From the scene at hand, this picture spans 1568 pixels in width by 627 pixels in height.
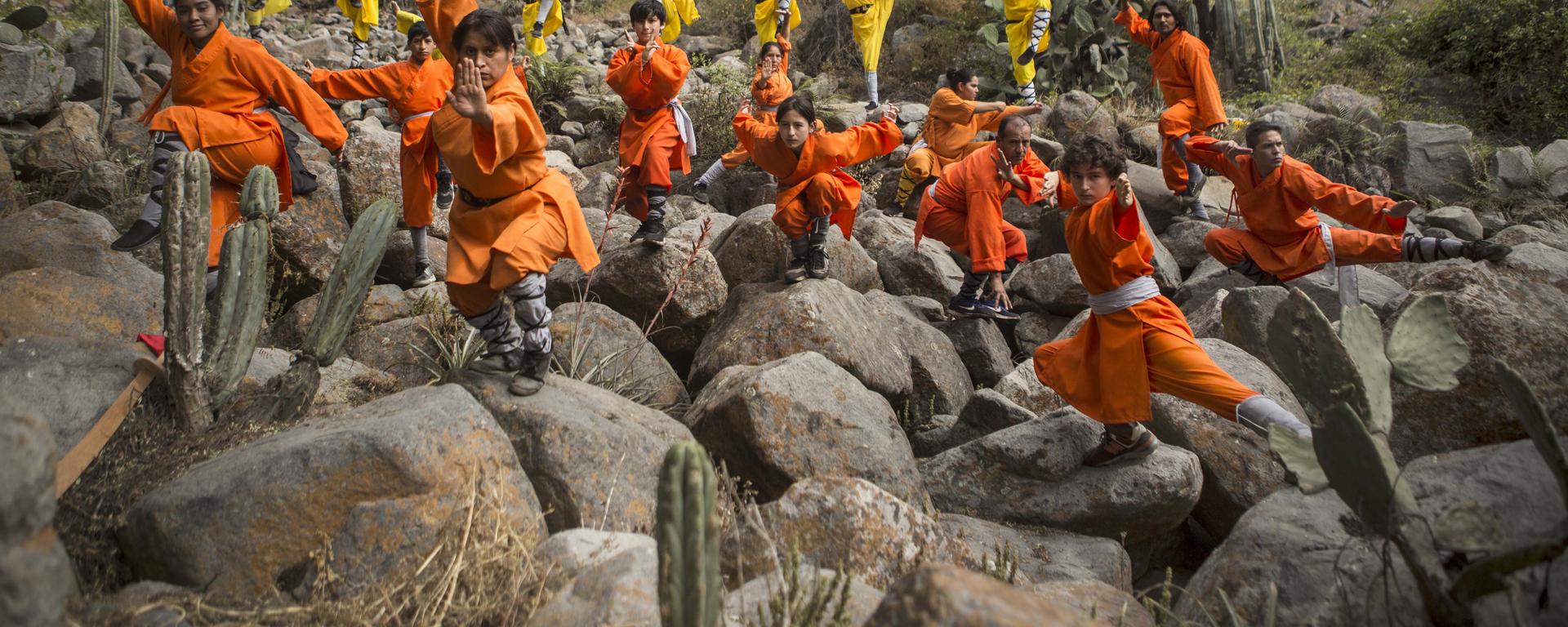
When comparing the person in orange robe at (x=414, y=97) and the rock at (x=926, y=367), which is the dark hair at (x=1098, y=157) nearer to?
the rock at (x=926, y=367)

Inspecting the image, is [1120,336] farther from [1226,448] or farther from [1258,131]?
[1258,131]

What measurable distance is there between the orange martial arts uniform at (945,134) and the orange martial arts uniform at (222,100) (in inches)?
192

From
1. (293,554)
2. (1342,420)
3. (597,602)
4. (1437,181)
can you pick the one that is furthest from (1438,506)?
(1437,181)

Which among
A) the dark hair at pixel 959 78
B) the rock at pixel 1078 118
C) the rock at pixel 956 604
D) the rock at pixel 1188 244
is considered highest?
the rock at pixel 956 604

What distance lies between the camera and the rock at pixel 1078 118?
990 cm

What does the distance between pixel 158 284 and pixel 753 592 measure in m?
3.94

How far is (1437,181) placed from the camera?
9.04m

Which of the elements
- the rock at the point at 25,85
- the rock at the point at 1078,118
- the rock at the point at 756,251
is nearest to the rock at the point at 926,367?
the rock at the point at 756,251

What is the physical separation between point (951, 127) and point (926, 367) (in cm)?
318

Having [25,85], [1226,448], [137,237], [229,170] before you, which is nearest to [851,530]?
[1226,448]

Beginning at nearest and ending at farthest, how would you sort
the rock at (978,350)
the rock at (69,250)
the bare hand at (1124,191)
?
the bare hand at (1124,191), the rock at (69,250), the rock at (978,350)

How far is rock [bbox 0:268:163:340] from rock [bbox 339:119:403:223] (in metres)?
1.94

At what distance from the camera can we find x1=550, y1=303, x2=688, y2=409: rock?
4660 mm

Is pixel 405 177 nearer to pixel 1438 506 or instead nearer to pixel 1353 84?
pixel 1438 506
